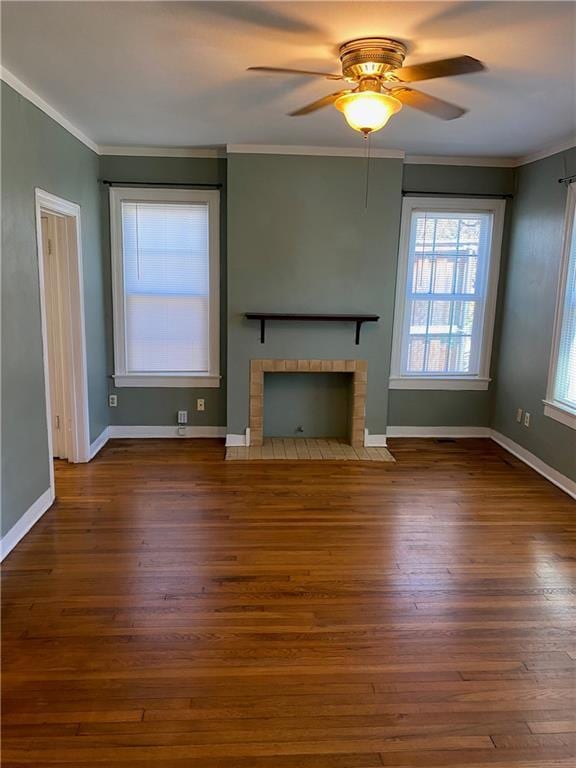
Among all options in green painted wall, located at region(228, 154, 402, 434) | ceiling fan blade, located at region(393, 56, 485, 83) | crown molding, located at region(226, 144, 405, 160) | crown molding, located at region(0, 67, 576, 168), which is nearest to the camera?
ceiling fan blade, located at region(393, 56, 485, 83)

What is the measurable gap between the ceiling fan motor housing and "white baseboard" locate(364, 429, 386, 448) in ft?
10.5

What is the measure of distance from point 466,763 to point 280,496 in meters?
2.25

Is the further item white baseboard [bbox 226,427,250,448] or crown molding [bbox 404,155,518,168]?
white baseboard [bbox 226,427,250,448]

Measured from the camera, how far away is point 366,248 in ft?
15.5

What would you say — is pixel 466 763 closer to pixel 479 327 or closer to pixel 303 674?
pixel 303 674

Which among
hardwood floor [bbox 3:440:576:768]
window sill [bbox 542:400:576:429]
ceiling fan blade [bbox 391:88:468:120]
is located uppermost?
ceiling fan blade [bbox 391:88:468:120]

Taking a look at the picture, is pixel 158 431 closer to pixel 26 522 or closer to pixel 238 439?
pixel 238 439

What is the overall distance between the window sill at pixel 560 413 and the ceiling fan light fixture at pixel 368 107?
8.94 feet

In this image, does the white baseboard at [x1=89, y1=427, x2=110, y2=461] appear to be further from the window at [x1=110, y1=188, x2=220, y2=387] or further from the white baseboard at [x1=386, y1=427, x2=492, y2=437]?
the white baseboard at [x1=386, y1=427, x2=492, y2=437]

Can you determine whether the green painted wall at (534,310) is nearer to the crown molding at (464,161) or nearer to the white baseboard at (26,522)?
the crown molding at (464,161)

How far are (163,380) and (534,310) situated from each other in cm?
343

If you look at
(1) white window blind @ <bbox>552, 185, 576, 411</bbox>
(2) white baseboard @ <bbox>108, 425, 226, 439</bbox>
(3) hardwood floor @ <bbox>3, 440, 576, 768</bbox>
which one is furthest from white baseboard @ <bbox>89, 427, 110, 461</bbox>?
(1) white window blind @ <bbox>552, 185, 576, 411</bbox>

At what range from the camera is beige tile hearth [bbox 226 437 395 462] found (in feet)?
15.4

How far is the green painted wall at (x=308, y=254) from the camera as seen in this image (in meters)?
4.57
